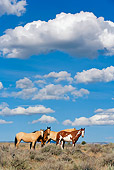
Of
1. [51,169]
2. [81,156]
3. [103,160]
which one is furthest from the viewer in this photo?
[81,156]

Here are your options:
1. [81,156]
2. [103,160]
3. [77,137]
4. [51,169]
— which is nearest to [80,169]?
[51,169]

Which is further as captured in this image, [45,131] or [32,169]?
[45,131]

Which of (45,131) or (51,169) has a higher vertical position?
(45,131)

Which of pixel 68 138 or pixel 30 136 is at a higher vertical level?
pixel 30 136

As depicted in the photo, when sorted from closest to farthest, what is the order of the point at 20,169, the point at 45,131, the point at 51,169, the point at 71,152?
the point at 51,169 → the point at 20,169 → the point at 71,152 → the point at 45,131

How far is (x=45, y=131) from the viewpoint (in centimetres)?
2330

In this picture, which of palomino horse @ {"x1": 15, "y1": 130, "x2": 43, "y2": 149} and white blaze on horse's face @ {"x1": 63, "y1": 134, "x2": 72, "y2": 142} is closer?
palomino horse @ {"x1": 15, "y1": 130, "x2": 43, "y2": 149}

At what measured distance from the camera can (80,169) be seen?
10273mm

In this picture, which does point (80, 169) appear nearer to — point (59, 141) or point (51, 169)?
point (51, 169)

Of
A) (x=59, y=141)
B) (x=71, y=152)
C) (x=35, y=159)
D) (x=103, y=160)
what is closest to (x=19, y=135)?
(x=59, y=141)

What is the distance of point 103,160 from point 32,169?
4.13 m

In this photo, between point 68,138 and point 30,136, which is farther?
point 68,138

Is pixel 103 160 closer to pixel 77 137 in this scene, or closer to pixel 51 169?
pixel 51 169

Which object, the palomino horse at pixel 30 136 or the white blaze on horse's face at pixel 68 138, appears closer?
the palomino horse at pixel 30 136
